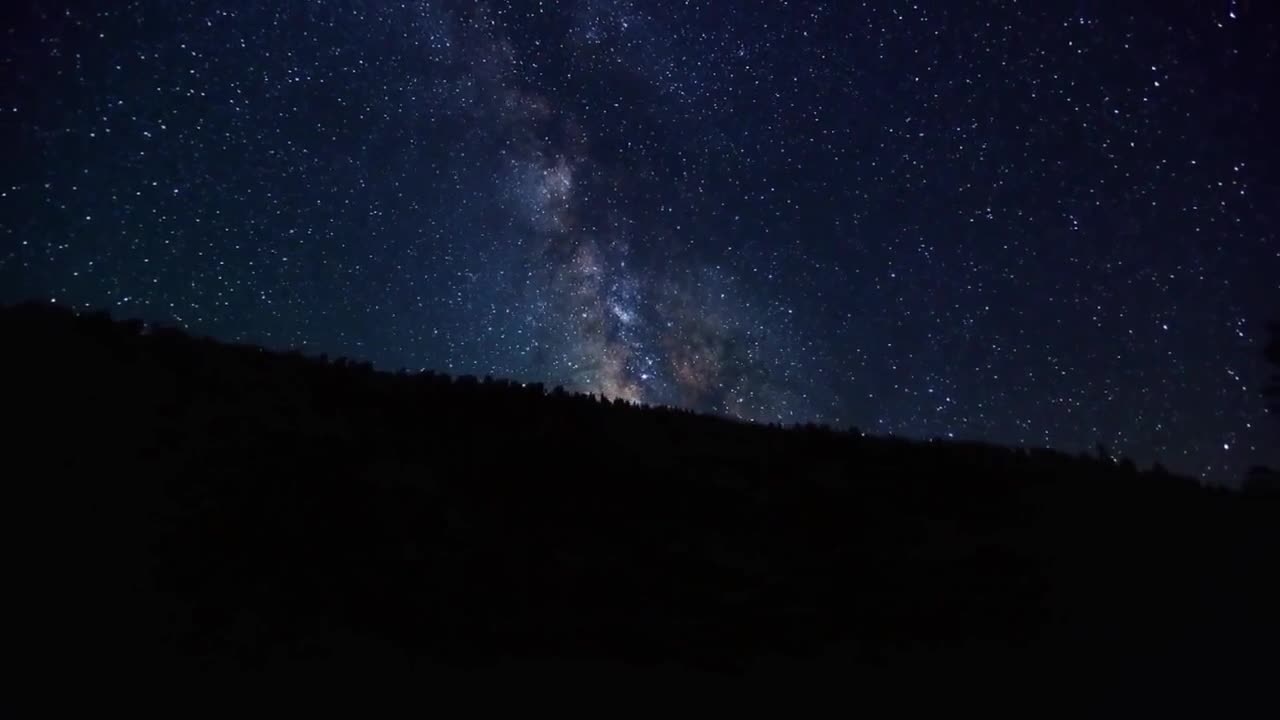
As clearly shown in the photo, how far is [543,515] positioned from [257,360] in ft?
16.0

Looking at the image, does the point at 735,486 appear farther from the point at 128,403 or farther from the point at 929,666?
the point at 128,403

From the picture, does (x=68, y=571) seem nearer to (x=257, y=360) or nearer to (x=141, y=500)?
(x=141, y=500)

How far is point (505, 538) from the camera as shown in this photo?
9398 millimetres

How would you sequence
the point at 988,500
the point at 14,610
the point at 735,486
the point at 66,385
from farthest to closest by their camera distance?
the point at 988,500 → the point at 735,486 → the point at 66,385 → the point at 14,610

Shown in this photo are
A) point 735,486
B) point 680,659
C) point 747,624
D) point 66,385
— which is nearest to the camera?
point 680,659

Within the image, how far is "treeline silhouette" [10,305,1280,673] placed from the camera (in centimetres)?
769

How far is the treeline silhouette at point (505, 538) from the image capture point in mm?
7688

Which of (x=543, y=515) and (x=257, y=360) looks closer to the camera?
(x=543, y=515)

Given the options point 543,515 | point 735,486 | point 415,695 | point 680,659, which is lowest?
point 415,695

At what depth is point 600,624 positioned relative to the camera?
27.7 ft

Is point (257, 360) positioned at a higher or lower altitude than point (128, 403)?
higher

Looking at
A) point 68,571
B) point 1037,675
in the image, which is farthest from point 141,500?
point 1037,675

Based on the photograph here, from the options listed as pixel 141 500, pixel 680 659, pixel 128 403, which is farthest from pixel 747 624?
pixel 128 403

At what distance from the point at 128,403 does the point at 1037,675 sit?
390 inches
